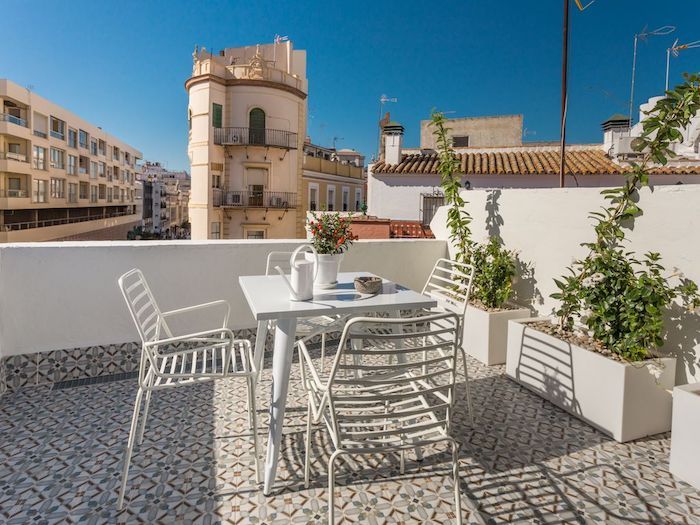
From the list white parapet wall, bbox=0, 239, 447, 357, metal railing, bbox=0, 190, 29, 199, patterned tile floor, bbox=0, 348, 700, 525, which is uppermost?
metal railing, bbox=0, 190, 29, 199

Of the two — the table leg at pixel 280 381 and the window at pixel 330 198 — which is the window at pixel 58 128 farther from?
the table leg at pixel 280 381

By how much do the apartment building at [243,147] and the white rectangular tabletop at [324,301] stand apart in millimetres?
16259

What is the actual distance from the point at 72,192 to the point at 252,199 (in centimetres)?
2328

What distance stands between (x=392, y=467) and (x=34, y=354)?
271cm

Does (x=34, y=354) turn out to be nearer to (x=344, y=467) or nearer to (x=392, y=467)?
(x=344, y=467)

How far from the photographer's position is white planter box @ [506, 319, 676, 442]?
2.43 metres

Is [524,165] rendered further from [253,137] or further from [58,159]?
[58,159]

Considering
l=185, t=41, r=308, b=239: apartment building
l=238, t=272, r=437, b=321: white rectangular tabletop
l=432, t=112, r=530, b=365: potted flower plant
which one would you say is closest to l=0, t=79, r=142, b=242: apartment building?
l=185, t=41, r=308, b=239: apartment building

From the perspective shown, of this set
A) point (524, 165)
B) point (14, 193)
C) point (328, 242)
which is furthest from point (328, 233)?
point (14, 193)

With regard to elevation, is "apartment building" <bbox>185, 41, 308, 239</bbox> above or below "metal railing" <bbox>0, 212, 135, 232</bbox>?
above

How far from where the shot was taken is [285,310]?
197 cm

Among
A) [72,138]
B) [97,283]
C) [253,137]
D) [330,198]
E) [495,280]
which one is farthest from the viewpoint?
[72,138]

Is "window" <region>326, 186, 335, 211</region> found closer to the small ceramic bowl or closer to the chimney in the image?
the chimney

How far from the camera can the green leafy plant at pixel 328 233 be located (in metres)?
2.48
